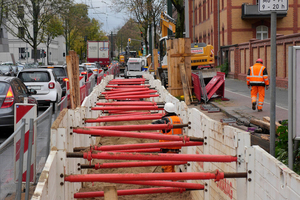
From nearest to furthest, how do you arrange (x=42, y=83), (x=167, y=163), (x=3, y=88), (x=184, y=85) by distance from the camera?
1. (x=167, y=163)
2. (x=3, y=88)
3. (x=42, y=83)
4. (x=184, y=85)

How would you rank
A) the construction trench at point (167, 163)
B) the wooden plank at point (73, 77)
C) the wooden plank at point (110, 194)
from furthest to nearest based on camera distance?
the wooden plank at point (73, 77), the wooden plank at point (110, 194), the construction trench at point (167, 163)

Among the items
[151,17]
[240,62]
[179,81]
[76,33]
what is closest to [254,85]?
[179,81]

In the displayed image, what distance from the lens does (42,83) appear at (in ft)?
58.7

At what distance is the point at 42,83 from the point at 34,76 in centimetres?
52

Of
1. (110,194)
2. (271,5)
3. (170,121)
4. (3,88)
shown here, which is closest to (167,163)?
(170,121)

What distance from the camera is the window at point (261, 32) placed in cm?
4241

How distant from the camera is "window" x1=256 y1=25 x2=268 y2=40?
42406 millimetres

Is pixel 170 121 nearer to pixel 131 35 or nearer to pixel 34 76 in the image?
pixel 34 76

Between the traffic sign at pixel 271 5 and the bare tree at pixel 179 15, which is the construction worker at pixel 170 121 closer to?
the traffic sign at pixel 271 5

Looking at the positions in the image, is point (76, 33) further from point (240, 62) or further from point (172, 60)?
point (172, 60)

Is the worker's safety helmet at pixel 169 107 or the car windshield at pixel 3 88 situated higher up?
the car windshield at pixel 3 88

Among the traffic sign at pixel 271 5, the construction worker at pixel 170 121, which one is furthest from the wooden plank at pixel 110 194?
the traffic sign at pixel 271 5

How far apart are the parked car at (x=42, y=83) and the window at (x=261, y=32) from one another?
28584mm

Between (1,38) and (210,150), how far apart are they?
2355 inches
